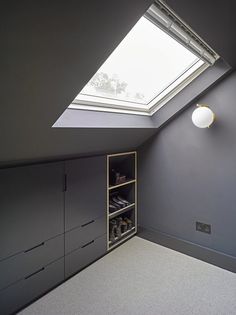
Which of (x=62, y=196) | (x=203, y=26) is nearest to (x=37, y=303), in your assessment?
(x=62, y=196)

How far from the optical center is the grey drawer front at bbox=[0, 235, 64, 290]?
1.65 m

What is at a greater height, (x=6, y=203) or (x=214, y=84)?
(x=214, y=84)

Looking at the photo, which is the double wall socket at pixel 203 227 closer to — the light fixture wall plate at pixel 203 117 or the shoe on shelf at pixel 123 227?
the shoe on shelf at pixel 123 227

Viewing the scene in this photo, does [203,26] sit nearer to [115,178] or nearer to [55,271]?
[115,178]

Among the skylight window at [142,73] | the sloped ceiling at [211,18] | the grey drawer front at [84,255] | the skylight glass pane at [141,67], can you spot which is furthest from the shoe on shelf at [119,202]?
the sloped ceiling at [211,18]

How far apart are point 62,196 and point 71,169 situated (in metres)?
0.26

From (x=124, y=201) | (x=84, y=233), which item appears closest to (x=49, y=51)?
(x=84, y=233)

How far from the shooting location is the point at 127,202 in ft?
10.0

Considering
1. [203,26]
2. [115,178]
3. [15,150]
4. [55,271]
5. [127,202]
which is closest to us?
[203,26]

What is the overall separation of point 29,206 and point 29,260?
45cm

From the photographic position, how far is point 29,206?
1782 mm

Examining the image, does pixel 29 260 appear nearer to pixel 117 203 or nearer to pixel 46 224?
pixel 46 224

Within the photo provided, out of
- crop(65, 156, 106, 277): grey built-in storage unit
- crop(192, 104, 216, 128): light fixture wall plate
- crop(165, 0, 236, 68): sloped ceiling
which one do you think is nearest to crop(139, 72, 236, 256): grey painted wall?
crop(192, 104, 216, 128): light fixture wall plate

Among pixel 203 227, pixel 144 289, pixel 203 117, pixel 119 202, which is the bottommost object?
pixel 144 289
